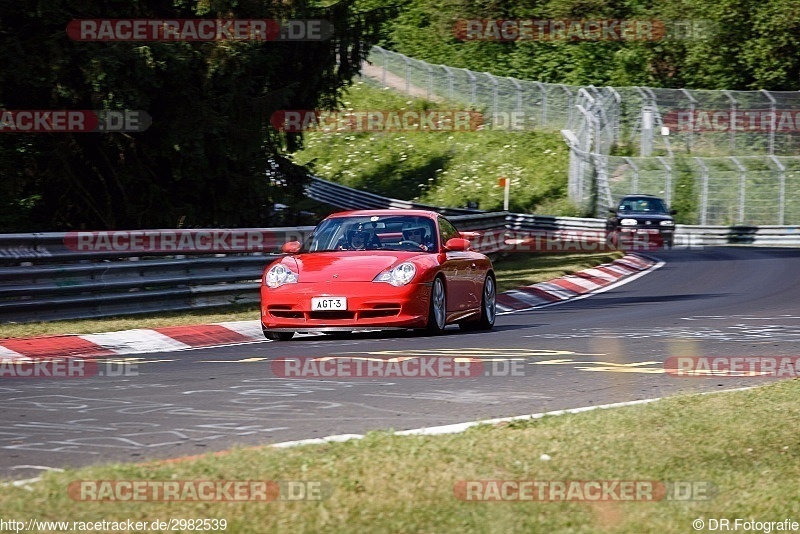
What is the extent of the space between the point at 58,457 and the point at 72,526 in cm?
167

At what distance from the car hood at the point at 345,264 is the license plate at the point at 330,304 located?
0.22 meters

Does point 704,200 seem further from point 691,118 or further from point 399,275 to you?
point 399,275

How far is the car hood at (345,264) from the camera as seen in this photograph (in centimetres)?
1318

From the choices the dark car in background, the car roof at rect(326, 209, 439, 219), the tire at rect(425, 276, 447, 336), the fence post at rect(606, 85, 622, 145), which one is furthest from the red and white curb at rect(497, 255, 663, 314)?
the fence post at rect(606, 85, 622, 145)

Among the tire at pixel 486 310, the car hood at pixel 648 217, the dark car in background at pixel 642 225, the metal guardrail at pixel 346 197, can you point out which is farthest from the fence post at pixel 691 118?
the tire at pixel 486 310

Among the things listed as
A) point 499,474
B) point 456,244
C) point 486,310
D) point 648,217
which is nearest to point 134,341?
point 456,244

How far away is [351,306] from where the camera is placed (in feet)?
42.7

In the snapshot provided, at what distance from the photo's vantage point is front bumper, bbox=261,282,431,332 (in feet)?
42.8

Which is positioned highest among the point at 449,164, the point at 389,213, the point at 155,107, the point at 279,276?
the point at 155,107

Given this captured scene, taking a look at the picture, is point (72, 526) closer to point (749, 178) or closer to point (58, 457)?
point (58, 457)

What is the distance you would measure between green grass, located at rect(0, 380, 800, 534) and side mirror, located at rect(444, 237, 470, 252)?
6699 millimetres

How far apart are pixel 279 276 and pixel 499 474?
8053 millimetres

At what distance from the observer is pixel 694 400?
8070mm

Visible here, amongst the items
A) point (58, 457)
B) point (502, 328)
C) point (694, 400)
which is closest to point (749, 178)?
point (502, 328)
